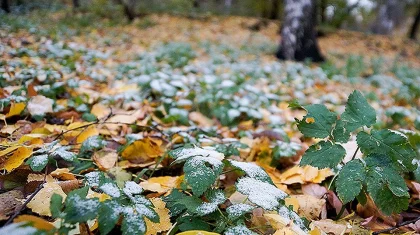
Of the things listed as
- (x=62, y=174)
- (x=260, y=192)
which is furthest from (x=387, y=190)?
(x=62, y=174)

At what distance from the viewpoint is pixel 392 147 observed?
923mm

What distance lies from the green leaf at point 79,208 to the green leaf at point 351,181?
61cm

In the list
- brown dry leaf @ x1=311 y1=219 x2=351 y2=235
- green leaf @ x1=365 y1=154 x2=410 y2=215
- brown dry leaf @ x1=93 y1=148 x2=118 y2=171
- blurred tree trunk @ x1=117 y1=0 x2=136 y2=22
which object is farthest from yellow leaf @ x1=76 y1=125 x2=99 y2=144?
blurred tree trunk @ x1=117 y1=0 x2=136 y2=22

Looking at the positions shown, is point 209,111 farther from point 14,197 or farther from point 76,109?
point 14,197

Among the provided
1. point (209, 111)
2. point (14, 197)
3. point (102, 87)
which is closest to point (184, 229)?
point (14, 197)

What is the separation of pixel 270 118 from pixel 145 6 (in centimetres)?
986

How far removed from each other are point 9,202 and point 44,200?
10 cm

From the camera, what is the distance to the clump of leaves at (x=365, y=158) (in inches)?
33.5

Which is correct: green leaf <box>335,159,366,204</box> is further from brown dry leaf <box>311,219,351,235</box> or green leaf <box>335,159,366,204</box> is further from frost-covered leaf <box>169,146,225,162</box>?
frost-covered leaf <box>169,146,225,162</box>

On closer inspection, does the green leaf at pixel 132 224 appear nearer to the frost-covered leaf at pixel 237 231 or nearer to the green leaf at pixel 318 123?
the frost-covered leaf at pixel 237 231

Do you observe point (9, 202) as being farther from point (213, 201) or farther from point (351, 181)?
point (351, 181)

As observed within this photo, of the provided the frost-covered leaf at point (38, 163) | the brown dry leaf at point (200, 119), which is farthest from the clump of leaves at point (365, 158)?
the brown dry leaf at point (200, 119)

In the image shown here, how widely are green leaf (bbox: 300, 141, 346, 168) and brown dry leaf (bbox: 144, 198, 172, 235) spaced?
400 mm

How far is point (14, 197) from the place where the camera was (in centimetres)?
89
